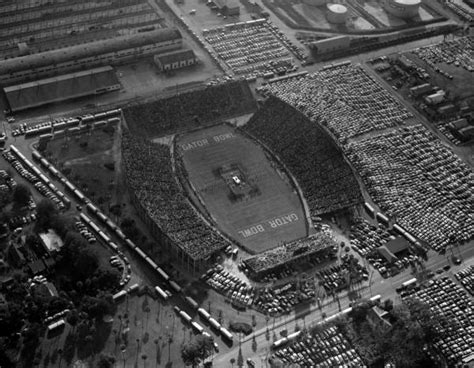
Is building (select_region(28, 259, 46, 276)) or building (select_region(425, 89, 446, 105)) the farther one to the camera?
building (select_region(425, 89, 446, 105))

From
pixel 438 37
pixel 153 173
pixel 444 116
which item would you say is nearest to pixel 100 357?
pixel 153 173

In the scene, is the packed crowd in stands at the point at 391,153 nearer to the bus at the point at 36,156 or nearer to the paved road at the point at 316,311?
the paved road at the point at 316,311

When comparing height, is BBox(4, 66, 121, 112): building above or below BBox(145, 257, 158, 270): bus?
above

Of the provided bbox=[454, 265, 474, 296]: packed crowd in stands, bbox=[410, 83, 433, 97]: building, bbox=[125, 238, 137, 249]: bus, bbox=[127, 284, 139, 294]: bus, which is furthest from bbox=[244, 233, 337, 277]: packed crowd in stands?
bbox=[410, 83, 433, 97]: building

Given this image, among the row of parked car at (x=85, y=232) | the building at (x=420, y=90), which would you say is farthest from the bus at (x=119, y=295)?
the building at (x=420, y=90)

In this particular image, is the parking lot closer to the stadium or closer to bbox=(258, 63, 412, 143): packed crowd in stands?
bbox=(258, 63, 412, 143): packed crowd in stands

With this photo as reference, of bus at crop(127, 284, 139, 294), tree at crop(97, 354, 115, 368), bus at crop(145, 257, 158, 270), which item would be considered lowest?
bus at crop(127, 284, 139, 294)

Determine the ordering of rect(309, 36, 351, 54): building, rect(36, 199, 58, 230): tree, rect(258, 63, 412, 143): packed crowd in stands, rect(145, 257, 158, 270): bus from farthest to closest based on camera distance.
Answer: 1. rect(309, 36, 351, 54): building
2. rect(258, 63, 412, 143): packed crowd in stands
3. rect(36, 199, 58, 230): tree
4. rect(145, 257, 158, 270): bus

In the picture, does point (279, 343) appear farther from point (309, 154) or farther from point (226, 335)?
point (309, 154)
